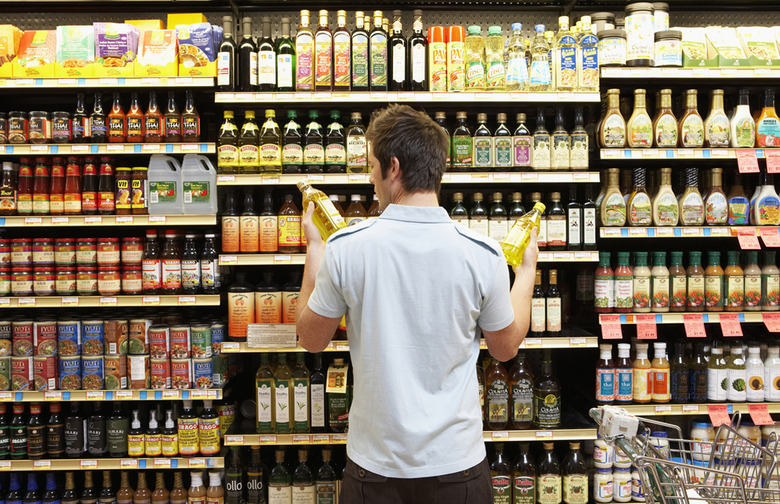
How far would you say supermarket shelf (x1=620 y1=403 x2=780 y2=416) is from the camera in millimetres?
3039

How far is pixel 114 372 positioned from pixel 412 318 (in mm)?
2197

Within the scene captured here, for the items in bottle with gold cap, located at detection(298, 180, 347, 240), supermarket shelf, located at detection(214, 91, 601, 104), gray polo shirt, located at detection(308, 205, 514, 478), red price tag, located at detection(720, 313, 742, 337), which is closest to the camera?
gray polo shirt, located at detection(308, 205, 514, 478)

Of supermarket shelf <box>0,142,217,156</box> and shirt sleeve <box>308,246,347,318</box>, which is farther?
A: supermarket shelf <box>0,142,217,156</box>

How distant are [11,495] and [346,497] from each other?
2434 millimetres

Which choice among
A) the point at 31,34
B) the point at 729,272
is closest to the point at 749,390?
the point at 729,272

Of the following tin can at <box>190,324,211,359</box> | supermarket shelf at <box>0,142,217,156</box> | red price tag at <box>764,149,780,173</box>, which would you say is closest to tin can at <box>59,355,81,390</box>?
tin can at <box>190,324,211,359</box>

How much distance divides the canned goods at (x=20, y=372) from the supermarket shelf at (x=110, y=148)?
102cm

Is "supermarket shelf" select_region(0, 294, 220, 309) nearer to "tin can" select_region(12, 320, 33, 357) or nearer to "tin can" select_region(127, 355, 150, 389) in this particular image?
"tin can" select_region(12, 320, 33, 357)

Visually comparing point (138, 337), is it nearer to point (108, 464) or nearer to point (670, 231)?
point (108, 464)

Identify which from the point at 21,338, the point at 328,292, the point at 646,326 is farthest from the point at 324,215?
the point at 21,338

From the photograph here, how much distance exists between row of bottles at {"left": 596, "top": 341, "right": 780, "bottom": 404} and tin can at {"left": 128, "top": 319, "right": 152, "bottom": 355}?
225 centimetres

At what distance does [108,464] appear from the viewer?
3.06 metres

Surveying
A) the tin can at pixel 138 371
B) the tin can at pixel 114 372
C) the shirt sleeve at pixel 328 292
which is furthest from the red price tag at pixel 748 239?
the tin can at pixel 114 372

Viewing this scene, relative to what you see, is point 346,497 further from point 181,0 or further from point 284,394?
point 181,0
